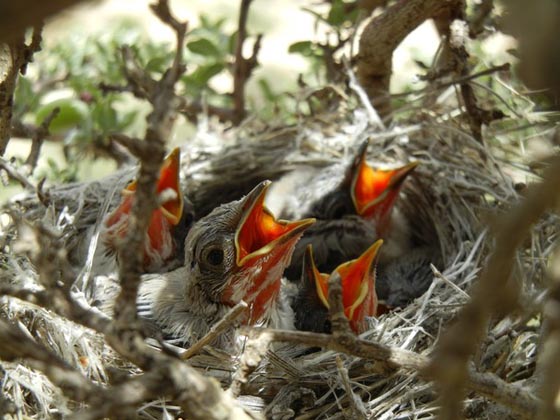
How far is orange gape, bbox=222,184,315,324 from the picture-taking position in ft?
5.36

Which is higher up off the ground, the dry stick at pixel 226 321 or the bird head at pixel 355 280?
the dry stick at pixel 226 321

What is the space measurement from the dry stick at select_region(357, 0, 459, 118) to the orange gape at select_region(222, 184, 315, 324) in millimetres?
503

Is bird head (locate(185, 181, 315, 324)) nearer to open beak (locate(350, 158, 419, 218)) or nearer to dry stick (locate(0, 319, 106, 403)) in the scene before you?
open beak (locate(350, 158, 419, 218))

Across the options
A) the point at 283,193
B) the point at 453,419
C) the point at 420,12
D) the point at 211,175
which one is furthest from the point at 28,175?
the point at 453,419

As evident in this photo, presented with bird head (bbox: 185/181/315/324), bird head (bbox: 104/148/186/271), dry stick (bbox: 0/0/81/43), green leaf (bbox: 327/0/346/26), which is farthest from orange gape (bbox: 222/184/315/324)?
dry stick (bbox: 0/0/81/43)

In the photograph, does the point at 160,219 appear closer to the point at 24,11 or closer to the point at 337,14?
the point at 337,14

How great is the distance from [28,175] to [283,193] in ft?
2.70

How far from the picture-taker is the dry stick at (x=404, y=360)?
3.00ft

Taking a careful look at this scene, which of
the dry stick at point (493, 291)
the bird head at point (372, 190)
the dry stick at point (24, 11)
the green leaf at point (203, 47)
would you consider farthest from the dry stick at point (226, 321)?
the green leaf at point (203, 47)

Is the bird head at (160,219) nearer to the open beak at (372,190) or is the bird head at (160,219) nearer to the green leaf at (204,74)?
the green leaf at (204,74)

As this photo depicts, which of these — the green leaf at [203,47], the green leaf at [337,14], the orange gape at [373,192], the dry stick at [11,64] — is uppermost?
the green leaf at [337,14]

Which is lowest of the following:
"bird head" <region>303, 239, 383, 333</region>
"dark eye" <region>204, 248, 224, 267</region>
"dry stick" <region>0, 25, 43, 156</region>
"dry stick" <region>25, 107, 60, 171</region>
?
"bird head" <region>303, 239, 383, 333</region>

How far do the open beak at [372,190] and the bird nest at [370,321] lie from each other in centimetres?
14

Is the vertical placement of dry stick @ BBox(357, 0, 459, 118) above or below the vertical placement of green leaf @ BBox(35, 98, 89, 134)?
above
